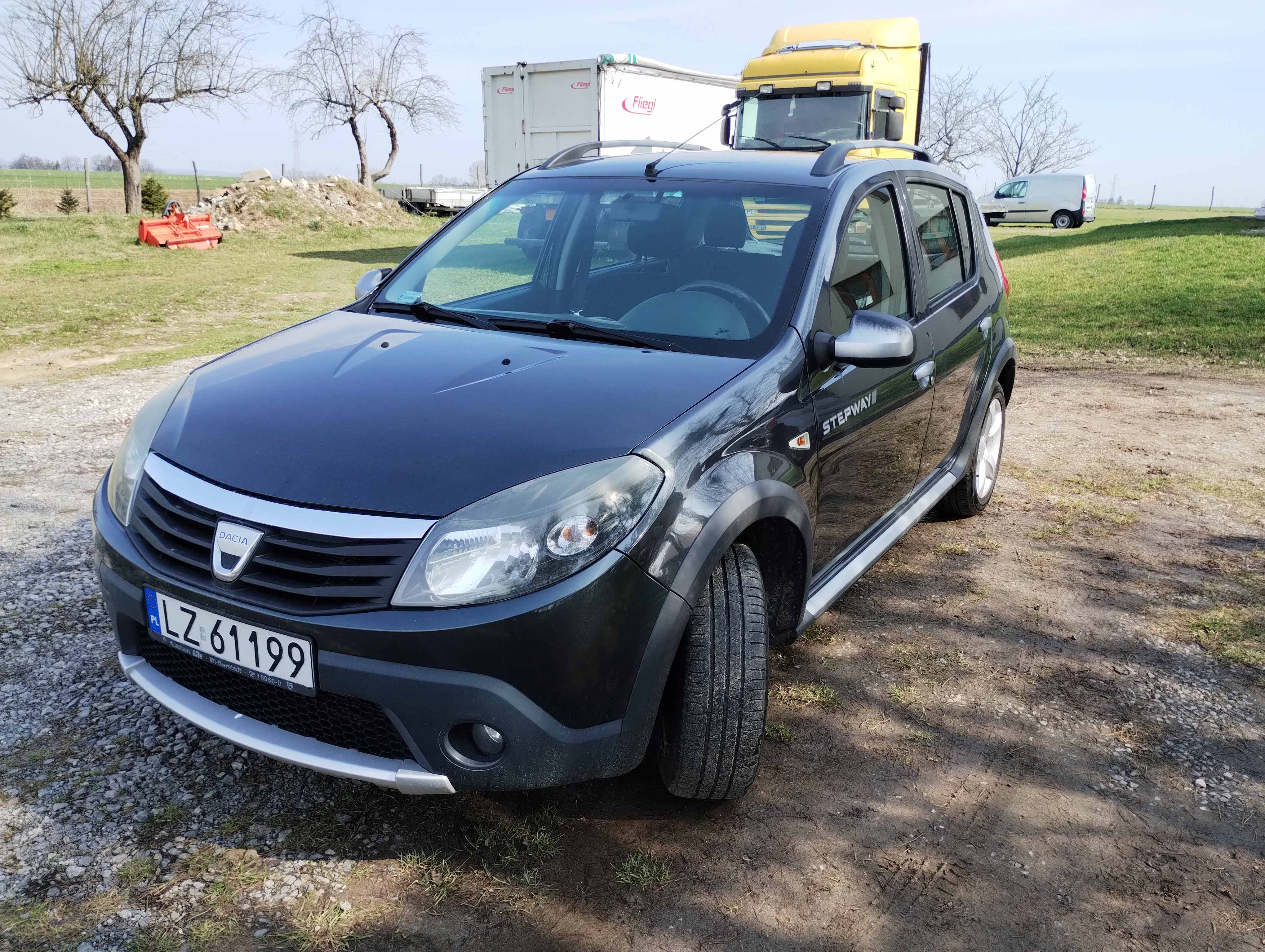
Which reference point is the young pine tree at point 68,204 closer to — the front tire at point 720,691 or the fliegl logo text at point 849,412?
the fliegl logo text at point 849,412

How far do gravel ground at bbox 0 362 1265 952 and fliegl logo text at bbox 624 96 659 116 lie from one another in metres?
14.9

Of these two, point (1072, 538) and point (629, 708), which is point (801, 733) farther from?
point (1072, 538)

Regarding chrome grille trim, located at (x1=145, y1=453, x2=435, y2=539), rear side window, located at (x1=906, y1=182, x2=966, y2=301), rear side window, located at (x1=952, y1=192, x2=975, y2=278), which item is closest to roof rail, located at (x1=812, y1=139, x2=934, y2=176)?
rear side window, located at (x1=906, y1=182, x2=966, y2=301)

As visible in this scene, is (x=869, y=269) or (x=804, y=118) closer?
(x=869, y=269)

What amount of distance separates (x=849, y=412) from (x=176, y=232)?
19204 millimetres

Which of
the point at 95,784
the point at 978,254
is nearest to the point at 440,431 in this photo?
the point at 95,784

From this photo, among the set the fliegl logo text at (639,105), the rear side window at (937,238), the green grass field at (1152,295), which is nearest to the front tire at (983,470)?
the rear side window at (937,238)

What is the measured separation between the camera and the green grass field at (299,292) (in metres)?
9.82

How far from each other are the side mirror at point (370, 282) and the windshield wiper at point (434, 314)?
0.73 ft

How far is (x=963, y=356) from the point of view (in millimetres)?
4312

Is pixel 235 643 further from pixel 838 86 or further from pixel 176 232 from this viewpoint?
pixel 176 232

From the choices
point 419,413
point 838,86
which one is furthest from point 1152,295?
point 419,413

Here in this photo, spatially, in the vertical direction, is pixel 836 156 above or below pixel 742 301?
above

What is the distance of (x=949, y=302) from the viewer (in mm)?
4168
